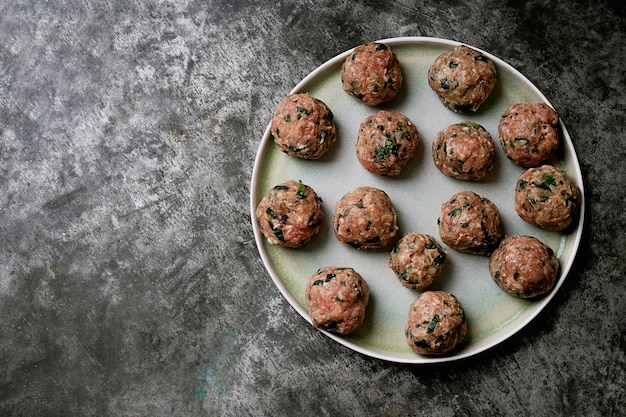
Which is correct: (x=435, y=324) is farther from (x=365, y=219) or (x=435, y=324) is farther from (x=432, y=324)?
(x=365, y=219)

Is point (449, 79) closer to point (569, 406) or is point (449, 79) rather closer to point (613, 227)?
point (613, 227)

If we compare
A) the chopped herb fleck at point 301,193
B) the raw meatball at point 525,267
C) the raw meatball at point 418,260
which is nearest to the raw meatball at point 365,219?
the raw meatball at point 418,260

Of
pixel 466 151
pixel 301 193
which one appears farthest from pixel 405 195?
pixel 301 193

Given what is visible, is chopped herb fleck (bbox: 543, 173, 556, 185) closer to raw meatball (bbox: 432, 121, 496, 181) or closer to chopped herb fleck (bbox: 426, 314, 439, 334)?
raw meatball (bbox: 432, 121, 496, 181)

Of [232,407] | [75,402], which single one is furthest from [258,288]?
[75,402]

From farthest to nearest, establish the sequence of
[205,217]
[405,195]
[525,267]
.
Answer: [205,217] < [405,195] < [525,267]

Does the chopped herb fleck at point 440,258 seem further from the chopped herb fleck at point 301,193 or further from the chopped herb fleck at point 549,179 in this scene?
the chopped herb fleck at point 301,193
